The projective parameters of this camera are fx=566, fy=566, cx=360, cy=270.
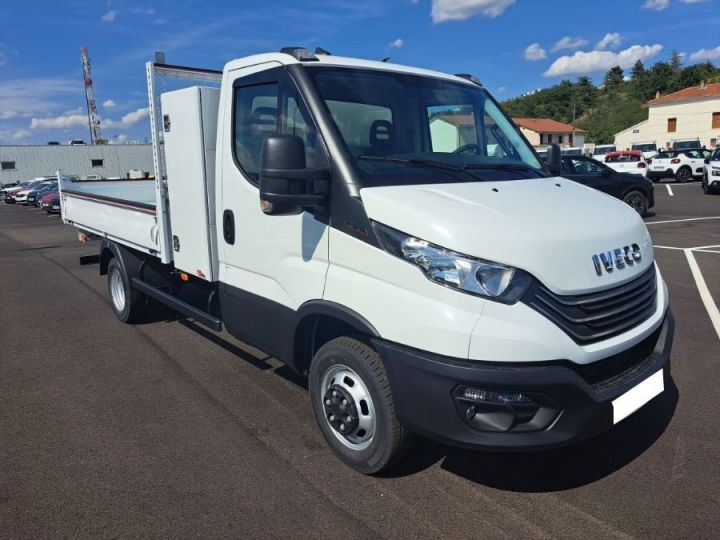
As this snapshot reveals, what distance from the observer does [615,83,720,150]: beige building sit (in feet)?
170

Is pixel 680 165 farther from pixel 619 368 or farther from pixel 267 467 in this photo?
pixel 267 467

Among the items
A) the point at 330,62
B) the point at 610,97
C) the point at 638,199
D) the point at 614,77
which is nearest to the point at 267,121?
the point at 330,62

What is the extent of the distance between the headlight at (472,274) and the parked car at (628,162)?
1023 inches

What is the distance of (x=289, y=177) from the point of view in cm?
296

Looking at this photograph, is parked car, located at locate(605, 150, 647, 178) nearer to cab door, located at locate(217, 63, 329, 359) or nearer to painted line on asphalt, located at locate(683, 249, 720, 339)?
painted line on asphalt, located at locate(683, 249, 720, 339)

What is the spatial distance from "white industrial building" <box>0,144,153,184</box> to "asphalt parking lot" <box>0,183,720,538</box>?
197ft

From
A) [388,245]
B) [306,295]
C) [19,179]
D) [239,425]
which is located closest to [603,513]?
[388,245]

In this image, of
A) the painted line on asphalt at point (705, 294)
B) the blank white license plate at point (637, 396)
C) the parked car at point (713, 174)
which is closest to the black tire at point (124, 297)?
the blank white license plate at point (637, 396)

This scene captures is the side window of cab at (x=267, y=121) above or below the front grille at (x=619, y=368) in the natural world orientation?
above

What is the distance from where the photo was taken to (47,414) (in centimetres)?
420

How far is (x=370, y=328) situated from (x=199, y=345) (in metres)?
3.30

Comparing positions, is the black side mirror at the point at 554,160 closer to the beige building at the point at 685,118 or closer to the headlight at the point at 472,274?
the headlight at the point at 472,274

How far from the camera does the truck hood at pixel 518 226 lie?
266 centimetres

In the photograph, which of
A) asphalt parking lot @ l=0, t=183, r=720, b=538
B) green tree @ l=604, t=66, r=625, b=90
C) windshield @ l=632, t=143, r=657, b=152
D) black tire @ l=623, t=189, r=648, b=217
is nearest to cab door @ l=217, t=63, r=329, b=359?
asphalt parking lot @ l=0, t=183, r=720, b=538
